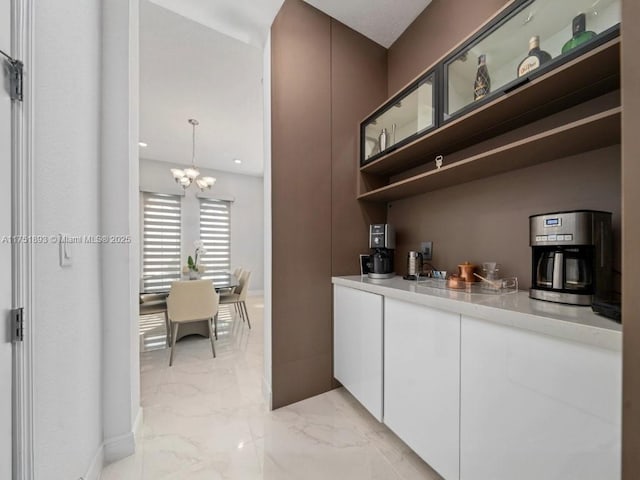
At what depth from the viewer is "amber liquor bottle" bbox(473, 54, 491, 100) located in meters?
1.36

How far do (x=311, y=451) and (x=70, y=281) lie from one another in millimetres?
1508

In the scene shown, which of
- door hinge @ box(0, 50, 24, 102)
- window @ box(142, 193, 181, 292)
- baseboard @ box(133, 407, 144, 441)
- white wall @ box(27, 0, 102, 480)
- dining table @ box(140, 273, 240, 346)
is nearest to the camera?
door hinge @ box(0, 50, 24, 102)

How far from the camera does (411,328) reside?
4.17 feet

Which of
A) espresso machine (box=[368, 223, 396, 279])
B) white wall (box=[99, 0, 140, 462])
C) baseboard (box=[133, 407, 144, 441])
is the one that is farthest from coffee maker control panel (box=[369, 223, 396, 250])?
baseboard (box=[133, 407, 144, 441])

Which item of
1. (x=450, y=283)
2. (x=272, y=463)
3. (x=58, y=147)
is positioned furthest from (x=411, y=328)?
(x=58, y=147)

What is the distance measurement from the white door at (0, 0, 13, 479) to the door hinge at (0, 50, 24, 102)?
14 millimetres

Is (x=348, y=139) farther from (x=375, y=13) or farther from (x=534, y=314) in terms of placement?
(x=534, y=314)

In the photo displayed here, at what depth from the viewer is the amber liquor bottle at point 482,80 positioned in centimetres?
136

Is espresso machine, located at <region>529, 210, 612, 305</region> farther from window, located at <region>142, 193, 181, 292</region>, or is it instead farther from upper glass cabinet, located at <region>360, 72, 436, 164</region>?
window, located at <region>142, 193, 181, 292</region>

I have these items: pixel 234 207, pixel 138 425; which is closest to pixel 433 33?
pixel 138 425

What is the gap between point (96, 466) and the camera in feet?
4.06

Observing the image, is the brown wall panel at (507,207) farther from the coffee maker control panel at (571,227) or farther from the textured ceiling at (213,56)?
the textured ceiling at (213,56)

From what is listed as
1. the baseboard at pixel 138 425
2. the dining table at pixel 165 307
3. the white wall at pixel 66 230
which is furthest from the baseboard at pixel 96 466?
the dining table at pixel 165 307

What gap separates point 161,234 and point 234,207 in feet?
5.49
